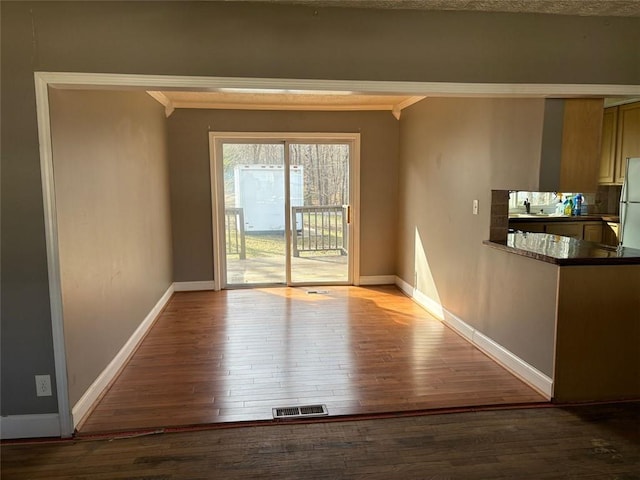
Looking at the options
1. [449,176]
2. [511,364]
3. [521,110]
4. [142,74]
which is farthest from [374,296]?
[142,74]

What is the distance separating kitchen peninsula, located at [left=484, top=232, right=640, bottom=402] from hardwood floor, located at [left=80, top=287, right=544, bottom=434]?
0.30 metres

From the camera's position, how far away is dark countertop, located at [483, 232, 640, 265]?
2.78 meters

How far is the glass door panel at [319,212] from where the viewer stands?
19.4ft

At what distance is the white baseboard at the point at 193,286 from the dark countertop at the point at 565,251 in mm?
3619

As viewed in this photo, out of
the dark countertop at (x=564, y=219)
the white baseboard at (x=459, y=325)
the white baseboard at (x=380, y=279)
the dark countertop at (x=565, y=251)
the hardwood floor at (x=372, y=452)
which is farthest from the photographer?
the white baseboard at (x=380, y=279)

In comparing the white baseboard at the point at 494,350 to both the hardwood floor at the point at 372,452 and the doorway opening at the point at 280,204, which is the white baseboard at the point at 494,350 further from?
the doorway opening at the point at 280,204

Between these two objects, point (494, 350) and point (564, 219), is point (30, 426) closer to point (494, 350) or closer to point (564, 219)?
point (494, 350)

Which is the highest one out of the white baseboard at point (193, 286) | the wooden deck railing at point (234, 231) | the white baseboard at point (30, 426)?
the wooden deck railing at point (234, 231)

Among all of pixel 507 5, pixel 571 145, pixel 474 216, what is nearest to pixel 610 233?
pixel 474 216

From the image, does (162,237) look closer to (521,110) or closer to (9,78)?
(9,78)

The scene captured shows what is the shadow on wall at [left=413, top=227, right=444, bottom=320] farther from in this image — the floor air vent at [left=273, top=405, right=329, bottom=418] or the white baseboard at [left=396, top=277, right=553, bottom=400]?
the floor air vent at [left=273, top=405, right=329, bottom=418]

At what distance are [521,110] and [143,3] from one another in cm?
254

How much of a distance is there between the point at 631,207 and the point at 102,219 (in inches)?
197

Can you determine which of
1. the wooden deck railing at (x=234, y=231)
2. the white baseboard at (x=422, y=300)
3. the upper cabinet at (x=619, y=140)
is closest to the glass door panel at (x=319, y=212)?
the wooden deck railing at (x=234, y=231)
